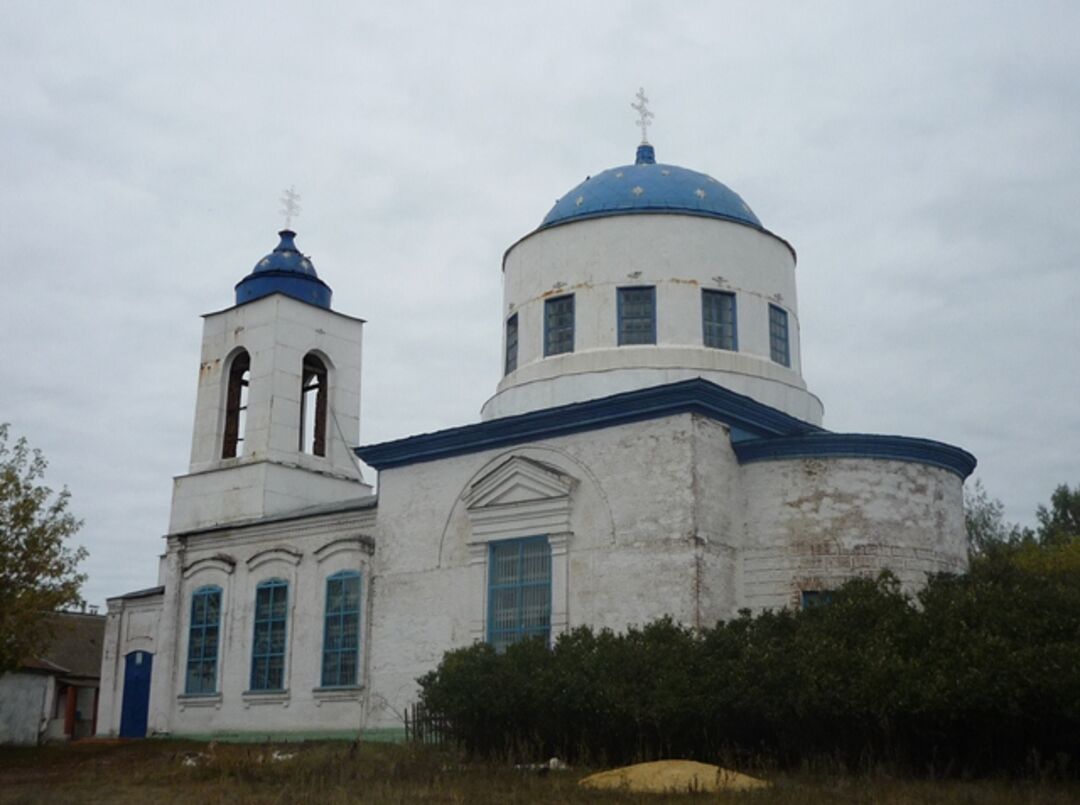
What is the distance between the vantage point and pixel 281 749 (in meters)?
18.2

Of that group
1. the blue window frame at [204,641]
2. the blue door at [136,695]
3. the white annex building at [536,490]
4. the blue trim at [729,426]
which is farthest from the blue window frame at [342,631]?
the blue door at [136,695]

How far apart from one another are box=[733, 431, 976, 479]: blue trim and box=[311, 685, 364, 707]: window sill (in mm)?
8028

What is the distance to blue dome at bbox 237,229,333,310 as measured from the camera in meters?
27.9

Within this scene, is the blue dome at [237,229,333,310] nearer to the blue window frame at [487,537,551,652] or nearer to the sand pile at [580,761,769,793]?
the blue window frame at [487,537,551,652]

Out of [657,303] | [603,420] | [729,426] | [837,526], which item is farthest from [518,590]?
[657,303]

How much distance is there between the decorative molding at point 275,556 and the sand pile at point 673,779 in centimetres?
1177

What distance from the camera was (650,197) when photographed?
72.2ft

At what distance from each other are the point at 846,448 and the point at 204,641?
13.6 m

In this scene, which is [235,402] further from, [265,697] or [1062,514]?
[1062,514]

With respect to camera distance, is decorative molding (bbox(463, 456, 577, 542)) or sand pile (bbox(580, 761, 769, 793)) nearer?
sand pile (bbox(580, 761, 769, 793))

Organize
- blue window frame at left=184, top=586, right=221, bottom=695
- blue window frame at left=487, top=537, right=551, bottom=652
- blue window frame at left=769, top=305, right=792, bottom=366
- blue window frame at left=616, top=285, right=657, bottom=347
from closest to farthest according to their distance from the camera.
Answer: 1. blue window frame at left=487, top=537, right=551, bottom=652
2. blue window frame at left=616, top=285, right=657, bottom=347
3. blue window frame at left=769, top=305, right=792, bottom=366
4. blue window frame at left=184, top=586, right=221, bottom=695

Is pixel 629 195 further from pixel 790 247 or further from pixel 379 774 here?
pixel 379 774

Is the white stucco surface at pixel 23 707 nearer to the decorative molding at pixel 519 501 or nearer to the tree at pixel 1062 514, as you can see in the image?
the decorative molding at pixel 519 501

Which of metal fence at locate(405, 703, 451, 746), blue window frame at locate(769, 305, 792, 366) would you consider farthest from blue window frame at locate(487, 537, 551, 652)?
blue window frame at locate(769, 305, 792, 366)
